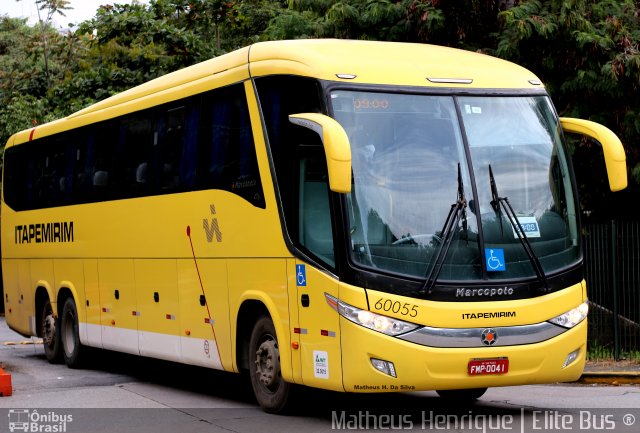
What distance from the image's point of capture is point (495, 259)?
10688mm

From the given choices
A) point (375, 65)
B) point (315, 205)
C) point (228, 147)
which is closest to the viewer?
point (315, 205)

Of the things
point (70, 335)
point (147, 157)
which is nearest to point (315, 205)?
point (147, 157)

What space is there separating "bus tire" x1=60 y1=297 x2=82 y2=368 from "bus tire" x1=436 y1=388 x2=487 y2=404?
7447 millimetres

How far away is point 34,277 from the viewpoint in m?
19.9

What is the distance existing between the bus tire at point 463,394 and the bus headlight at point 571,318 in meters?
1.75

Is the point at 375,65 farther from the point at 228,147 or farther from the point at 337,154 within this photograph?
the point at 228,147

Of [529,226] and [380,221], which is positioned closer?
[380,221]

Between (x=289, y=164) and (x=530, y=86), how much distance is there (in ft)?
8.58

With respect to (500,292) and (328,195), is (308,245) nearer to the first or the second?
(328,195)

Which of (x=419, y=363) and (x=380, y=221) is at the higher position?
(x=380, y=221)

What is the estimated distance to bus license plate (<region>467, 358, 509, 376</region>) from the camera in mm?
10448

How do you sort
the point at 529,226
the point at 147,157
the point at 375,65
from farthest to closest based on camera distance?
1. the point at 147,157
2. the point at 375,65
3. the point at 529,226

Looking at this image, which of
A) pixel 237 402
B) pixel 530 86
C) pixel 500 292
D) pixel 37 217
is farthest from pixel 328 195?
pixel 37 217

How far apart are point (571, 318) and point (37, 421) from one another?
544cm
